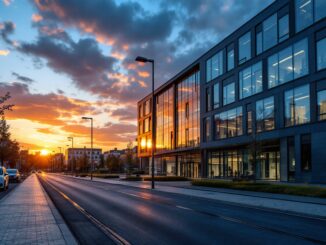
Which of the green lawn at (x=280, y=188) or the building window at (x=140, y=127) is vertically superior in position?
the building window at (x=140, y=127)

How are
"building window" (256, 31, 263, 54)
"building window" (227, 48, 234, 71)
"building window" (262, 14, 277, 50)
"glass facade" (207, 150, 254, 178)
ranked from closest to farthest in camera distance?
1. "building window" (262, 14, 277, 50)
2. "building window" (256, 31, 263, 54)
3. "glass facade" (207, 150, 254, 178)
4. "building window" (227, 48, 234, 71)

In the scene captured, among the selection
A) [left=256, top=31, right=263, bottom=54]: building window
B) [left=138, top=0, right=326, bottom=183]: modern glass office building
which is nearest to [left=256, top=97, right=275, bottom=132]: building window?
[left=138, top=0, right=326, bottom=183]: modern glass office building

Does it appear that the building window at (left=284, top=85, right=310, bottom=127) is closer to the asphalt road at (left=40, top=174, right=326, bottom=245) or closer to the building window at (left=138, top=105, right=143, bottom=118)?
the asphalt road at (left=40, top=174, right=326, bottom=245)

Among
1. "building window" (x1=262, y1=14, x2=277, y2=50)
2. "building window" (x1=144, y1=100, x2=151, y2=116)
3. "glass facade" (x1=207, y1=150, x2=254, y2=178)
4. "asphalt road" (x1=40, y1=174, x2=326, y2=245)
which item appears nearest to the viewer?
"asphalt road" (x1=40, y1=174, x2=326, y2=245)

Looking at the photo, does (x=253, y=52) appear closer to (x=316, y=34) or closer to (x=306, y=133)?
(x=316, y=34)

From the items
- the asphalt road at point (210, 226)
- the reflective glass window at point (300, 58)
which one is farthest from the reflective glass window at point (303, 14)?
the asphalt road at point (210, 226)

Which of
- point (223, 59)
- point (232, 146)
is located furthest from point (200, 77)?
point (232, 146)

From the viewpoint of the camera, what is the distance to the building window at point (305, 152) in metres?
35.2

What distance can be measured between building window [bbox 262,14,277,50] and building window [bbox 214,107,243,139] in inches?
342

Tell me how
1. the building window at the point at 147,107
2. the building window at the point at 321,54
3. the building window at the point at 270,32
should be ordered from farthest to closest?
1. the building window at the point at 147,107
2. the building window at the point at 270,32
3. the building window at the point at 321,54

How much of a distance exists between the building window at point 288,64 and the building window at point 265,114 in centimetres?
190

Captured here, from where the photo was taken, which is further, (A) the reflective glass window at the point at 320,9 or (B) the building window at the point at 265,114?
(B) the building window at the point at 265,114

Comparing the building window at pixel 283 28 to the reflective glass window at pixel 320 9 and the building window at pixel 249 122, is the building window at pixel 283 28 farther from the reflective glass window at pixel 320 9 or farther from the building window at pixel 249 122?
the building window at pixel 249 122

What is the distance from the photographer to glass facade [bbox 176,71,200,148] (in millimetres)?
60375
